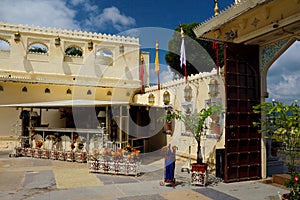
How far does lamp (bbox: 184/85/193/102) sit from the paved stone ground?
9.90 feet

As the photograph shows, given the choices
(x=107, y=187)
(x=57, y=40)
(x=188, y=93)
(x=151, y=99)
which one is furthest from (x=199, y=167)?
(x=57, y=40)

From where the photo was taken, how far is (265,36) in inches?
266

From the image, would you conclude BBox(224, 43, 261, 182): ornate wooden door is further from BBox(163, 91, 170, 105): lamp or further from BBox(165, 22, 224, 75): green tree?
BBox(165, 22, 224, 75): green tree

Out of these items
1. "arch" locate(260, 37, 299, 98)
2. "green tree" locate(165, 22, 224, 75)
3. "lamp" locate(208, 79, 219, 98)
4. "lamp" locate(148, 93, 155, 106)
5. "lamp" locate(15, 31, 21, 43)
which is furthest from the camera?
"green tree" locate(165, 22, 224, 75)

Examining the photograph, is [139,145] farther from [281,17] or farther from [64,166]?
[281,17]

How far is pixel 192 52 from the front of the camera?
73.0ft

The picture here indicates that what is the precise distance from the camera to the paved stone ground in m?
5.80

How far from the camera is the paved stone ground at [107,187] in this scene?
5797 millimetres

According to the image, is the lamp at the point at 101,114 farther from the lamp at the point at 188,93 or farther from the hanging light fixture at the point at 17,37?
the hanging light fixture at the point at 17,37

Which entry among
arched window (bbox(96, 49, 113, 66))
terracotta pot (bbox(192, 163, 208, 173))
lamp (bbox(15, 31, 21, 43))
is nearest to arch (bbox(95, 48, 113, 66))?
arched window (bbox(96, 49, 113, 66))

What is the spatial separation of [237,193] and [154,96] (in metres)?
8.03

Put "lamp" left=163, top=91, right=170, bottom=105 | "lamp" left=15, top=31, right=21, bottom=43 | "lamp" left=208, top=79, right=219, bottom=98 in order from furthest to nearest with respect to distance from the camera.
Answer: "lamp" left=15, top=31, right=21, bottom=43, "lamp" left=163, top=91, right=170, bottom=105, "lamp" left=208, top=79, right=219, bottom=98

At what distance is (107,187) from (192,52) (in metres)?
17.5

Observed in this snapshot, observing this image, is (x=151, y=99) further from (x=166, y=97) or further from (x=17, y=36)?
(x=17, y=36)
